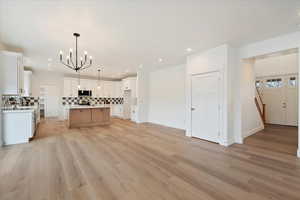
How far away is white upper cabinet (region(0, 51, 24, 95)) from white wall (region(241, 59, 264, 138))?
677cm

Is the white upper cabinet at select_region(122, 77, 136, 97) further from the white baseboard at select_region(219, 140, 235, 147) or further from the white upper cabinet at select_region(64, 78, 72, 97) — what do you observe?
the white baseboard at select_region(219, 140, 235, 147)

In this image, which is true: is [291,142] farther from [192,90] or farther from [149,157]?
[149,157]

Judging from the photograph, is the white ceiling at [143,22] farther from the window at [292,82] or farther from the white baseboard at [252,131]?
the window at [292,82]

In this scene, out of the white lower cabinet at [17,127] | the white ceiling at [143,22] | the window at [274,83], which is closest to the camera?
the white ceiling at [143,22]

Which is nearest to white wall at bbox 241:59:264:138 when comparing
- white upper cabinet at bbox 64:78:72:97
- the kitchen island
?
the kitchen island

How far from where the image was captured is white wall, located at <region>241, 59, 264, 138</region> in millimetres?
4211

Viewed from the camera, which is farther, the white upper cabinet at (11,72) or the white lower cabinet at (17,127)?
the white upper cabinet at (11,72)

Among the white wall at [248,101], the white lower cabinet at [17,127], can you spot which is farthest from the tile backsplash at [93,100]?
the white wall at [248,101]

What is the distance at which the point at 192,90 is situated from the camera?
4.62 m

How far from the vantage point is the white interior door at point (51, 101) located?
7957 mm

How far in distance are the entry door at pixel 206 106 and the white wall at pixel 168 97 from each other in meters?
1.24

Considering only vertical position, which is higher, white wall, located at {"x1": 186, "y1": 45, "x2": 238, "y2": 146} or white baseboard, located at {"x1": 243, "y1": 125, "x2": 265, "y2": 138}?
white wall, located at {"x1": 186, "y1": 45, "x2": 238, "y2": 146}

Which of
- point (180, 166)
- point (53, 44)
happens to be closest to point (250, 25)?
point (180, 166)

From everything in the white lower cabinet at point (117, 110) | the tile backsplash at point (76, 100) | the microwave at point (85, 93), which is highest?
the microwave at point (85, 93)
